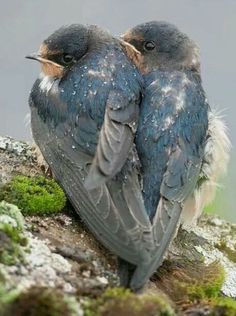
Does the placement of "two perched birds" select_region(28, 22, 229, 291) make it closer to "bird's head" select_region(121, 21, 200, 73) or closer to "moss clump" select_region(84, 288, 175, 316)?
"bird's head" select_region(121, 21, 200, 73)

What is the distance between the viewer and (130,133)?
5.71 metres

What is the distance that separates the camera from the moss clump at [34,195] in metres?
5.40

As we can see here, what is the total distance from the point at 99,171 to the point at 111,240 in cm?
38

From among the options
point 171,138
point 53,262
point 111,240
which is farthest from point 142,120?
point 53,262

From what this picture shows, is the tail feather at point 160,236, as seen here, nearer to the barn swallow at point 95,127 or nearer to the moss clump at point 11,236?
the barn swallow at point 95,127

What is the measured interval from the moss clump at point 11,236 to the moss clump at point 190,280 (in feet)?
2.85

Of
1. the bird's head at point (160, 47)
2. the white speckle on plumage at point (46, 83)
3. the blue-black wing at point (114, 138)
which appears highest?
the bird's head at point (160, 47)

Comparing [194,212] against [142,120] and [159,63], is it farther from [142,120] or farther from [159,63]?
[159,63]

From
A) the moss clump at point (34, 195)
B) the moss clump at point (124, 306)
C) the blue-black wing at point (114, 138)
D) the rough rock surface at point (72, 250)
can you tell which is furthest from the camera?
the moss clump at point (34, 195)

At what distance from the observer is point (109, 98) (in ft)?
19.3

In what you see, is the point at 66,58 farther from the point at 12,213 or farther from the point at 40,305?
the point at 40,305

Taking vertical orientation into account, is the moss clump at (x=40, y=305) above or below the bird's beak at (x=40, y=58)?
above

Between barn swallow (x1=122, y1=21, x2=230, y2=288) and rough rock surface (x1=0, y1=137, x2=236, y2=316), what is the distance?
27 centimetres

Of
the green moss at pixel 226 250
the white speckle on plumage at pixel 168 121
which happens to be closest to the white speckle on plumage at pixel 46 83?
the white speckle on plumage at pixel 168 121
